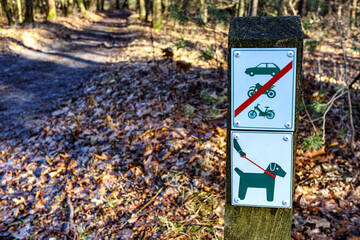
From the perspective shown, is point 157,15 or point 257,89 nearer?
point 257,89

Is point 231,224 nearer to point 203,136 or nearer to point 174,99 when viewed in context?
point 203,136

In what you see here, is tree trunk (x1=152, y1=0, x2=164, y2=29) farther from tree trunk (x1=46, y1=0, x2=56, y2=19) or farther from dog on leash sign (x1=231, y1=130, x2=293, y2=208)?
dog on leash sign (x1=231, y1=130, x2=293, y2=208)

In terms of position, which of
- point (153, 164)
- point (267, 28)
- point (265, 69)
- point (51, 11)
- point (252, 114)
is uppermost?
point (51, 11)

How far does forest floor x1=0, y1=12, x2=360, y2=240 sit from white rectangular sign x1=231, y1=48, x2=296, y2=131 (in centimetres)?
180

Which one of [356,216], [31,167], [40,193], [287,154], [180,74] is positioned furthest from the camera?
[180,74]

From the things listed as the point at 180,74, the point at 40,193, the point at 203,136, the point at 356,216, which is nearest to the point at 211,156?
the point at 203,136

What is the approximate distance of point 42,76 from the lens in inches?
408

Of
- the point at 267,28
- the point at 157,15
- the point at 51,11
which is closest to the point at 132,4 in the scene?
the point at 51,11

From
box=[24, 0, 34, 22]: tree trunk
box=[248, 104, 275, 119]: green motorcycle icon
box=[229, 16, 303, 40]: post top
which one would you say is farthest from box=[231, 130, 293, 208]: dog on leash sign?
box=[24, 0, 34, 22]: tree trunk

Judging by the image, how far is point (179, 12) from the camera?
522cm

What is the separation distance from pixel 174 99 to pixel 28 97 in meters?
5.50

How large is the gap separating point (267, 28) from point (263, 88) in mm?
364

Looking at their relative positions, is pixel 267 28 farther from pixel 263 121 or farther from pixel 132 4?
pixel 132 4

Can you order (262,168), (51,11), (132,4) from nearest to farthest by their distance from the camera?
(262,168)
(51,11)
(132,4)
